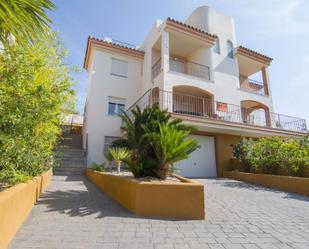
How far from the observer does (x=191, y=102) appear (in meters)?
15.1

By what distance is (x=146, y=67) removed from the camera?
1561 centimetres

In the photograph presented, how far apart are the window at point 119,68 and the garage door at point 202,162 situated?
7.35m

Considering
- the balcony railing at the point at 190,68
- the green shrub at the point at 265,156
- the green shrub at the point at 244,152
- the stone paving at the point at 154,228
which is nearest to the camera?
the stone paving at the point at 154,228

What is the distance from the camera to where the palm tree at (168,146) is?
499 centimetres

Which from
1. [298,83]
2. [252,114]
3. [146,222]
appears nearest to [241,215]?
[146,222]

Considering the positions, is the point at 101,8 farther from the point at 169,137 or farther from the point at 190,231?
the point at 190,231

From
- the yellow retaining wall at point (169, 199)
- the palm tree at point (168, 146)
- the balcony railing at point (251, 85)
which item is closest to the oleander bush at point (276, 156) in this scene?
the palm tree at point (168, 146)

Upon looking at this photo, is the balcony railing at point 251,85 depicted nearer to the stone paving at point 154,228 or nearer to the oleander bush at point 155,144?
the stone paving at point 154,228

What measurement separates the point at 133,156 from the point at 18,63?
350 cm

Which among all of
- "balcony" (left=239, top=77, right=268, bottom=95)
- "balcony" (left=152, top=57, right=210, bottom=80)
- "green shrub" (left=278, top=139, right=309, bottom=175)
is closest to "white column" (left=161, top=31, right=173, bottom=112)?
"balcony" (left=152, top=57, right=210, bottom=80)

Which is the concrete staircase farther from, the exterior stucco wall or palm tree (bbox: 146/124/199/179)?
palm tree (bbox: 146/124/199/179)

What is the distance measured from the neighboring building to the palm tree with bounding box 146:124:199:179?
257 inches

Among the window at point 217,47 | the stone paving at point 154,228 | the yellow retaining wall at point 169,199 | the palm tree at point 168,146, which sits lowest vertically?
the stone paving at point 154,228

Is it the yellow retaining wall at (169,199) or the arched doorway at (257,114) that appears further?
the arched doorway at (257,114)
